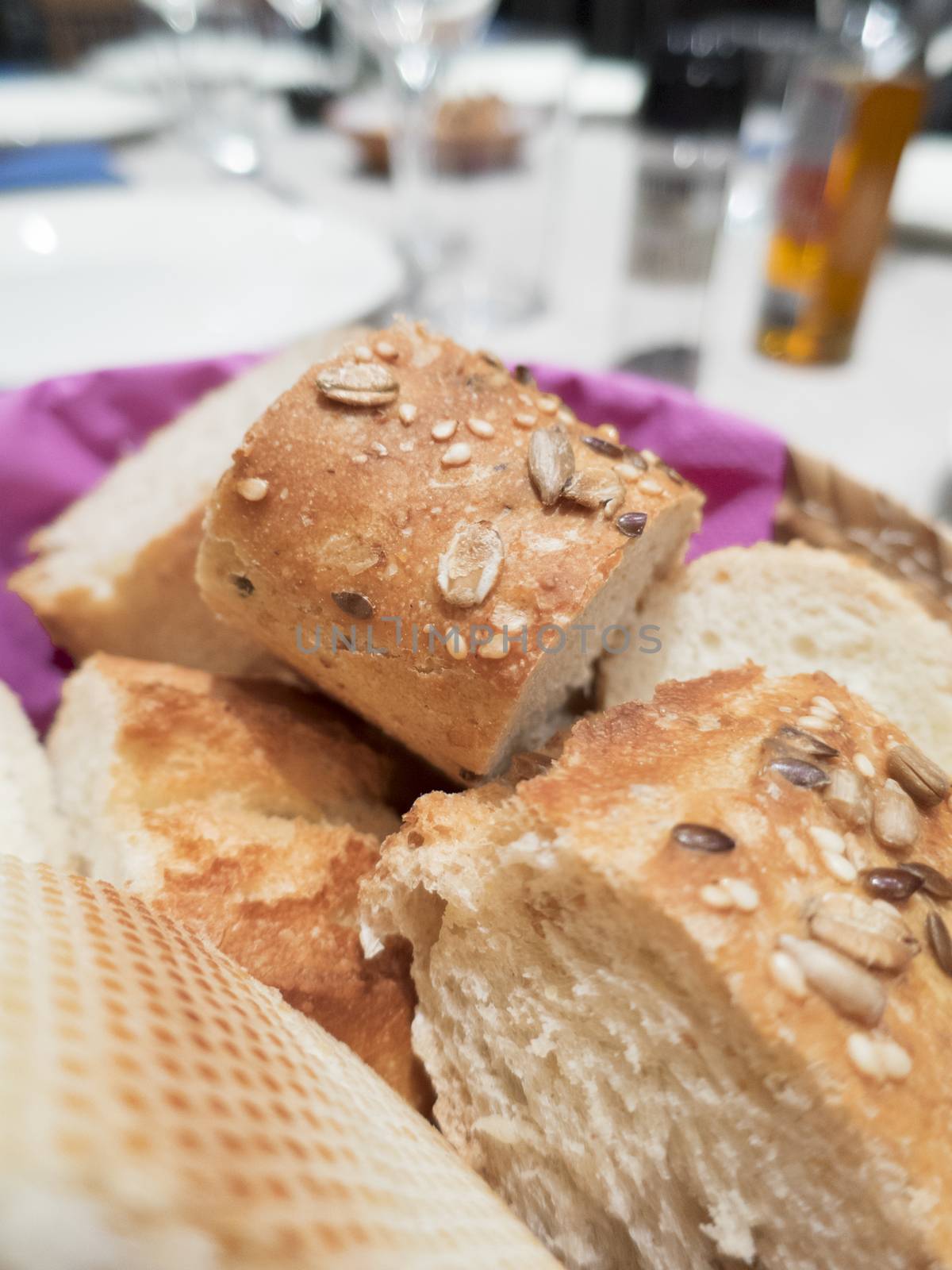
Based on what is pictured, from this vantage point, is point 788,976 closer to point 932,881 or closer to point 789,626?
point 932,881

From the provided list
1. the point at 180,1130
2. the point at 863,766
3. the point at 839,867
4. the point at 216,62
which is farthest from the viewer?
the point at 216,62

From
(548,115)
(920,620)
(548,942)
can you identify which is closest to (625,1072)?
(548,942)

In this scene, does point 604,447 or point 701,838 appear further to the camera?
point 604,447

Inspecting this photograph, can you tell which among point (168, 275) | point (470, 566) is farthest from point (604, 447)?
point (168, 275)

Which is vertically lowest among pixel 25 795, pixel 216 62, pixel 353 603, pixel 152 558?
pixel 25 795

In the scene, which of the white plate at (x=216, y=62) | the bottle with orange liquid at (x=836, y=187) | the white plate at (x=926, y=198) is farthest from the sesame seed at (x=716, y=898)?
the white plate at (x=216, y=62)

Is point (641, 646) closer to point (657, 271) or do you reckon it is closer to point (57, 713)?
point (57, 713)

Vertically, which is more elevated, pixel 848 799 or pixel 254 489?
pixel 254 489

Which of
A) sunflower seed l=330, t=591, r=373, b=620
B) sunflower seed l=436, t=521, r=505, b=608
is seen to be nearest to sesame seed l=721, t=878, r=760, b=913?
sunflower seed l=436, t=521, r=505, b=608
